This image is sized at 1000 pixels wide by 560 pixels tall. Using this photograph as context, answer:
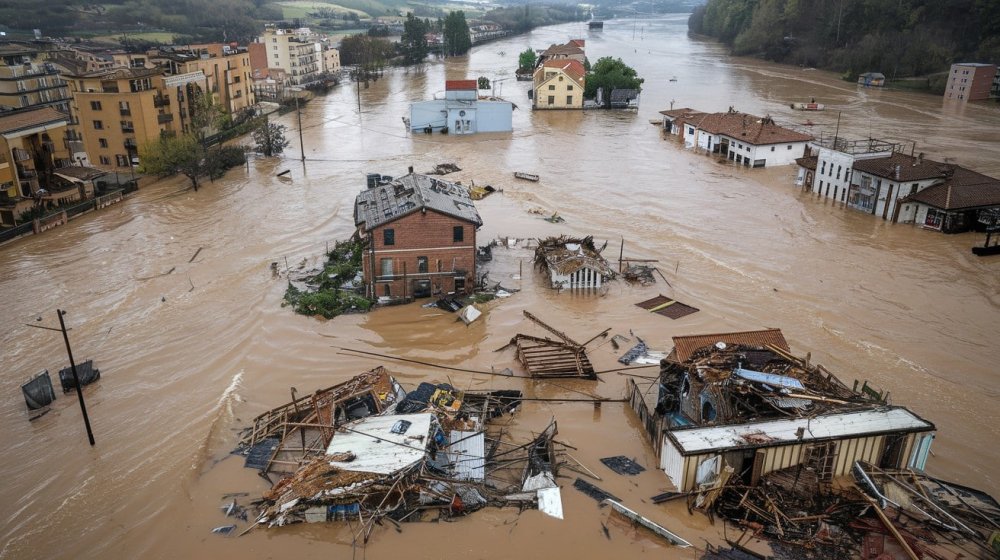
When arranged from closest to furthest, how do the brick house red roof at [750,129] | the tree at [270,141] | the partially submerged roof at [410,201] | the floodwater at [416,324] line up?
the floodwater at [416,324], the partially submerged roof at [410,201], the brick house red roof at [750,129], the tree at [270,141]

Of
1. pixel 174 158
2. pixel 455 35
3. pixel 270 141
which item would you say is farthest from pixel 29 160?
pixel 455 35

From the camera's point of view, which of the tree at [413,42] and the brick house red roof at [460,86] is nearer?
the brick house red roof at [460,86]

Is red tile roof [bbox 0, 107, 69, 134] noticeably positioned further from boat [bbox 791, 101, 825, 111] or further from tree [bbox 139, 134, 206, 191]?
boat [bbox 791, 101, 825, 111]

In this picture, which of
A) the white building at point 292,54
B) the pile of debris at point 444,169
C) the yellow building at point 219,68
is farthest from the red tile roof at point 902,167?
the white building at point 292,54

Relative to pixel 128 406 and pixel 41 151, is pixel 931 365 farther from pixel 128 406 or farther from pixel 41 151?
pixel 41 151

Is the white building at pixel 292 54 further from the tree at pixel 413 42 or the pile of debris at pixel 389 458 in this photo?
the pile of debris at pixel 389 458

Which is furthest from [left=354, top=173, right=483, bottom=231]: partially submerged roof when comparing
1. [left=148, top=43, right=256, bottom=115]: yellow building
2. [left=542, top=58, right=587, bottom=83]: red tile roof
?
[left=542, top=58, right=587, bottom=83]: red tile roof

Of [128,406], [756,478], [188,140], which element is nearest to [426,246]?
[128,406]
